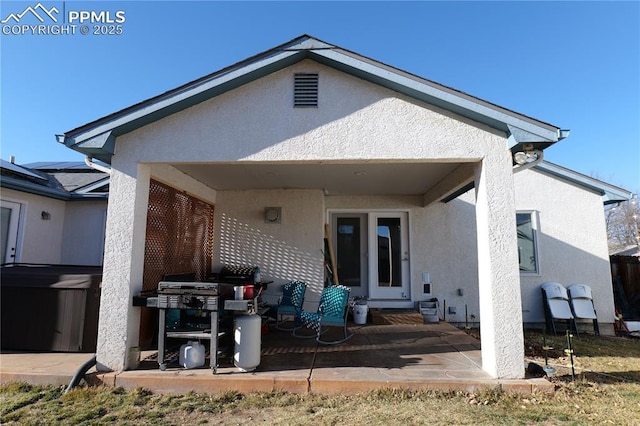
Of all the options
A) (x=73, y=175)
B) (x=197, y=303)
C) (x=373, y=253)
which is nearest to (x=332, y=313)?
(x=197, y=303)

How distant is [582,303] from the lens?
7754mm

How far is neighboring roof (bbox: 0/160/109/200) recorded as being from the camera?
667 centimetres

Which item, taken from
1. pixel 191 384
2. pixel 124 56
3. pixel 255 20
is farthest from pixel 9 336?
pixel 255 20

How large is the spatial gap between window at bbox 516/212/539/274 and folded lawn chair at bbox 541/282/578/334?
503 mm

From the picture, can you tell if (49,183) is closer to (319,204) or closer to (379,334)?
(319,204)

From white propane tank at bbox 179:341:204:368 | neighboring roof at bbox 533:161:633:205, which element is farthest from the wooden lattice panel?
neighboring roof at bbox 533:161:633:205

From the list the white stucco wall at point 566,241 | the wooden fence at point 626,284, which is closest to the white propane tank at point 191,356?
the white stucco wall at point 566,241

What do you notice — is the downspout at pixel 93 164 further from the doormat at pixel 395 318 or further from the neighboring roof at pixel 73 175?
the doormat at pixel 395 318

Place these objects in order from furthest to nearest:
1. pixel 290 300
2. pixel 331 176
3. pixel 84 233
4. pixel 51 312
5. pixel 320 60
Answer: pixel 84 233
pixel 290 300
pixel 331 176
pixel 51 312
pixel 320 60

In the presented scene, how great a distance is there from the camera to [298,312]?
20.6 feet

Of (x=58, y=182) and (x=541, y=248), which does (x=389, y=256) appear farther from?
(x=58, y=182)

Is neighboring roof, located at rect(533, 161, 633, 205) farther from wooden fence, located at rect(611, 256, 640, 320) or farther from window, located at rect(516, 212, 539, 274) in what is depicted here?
wooden fence, located at rect(611, 256, 640, 320)

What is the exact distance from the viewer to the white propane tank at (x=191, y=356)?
4.38 metres

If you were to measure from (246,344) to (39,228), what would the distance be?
19.9 feet
